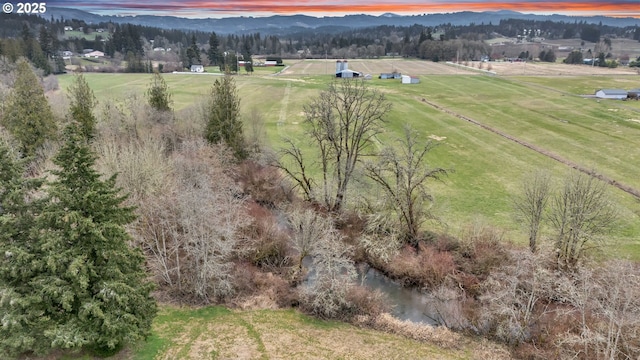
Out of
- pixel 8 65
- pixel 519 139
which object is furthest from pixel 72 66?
pixel 519 139

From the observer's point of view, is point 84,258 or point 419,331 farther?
point 419,331

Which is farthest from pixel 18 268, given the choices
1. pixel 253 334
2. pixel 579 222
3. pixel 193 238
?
pixel 579 222

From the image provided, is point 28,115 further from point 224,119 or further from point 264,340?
point 264,340

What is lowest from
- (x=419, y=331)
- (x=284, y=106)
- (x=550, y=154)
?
(x=419, y=331)

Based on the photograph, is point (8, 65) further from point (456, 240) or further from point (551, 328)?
point (551, 328)

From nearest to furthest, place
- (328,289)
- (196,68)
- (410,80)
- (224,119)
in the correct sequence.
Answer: (328,289)
(224,119)
(410,80)
(196,68)
